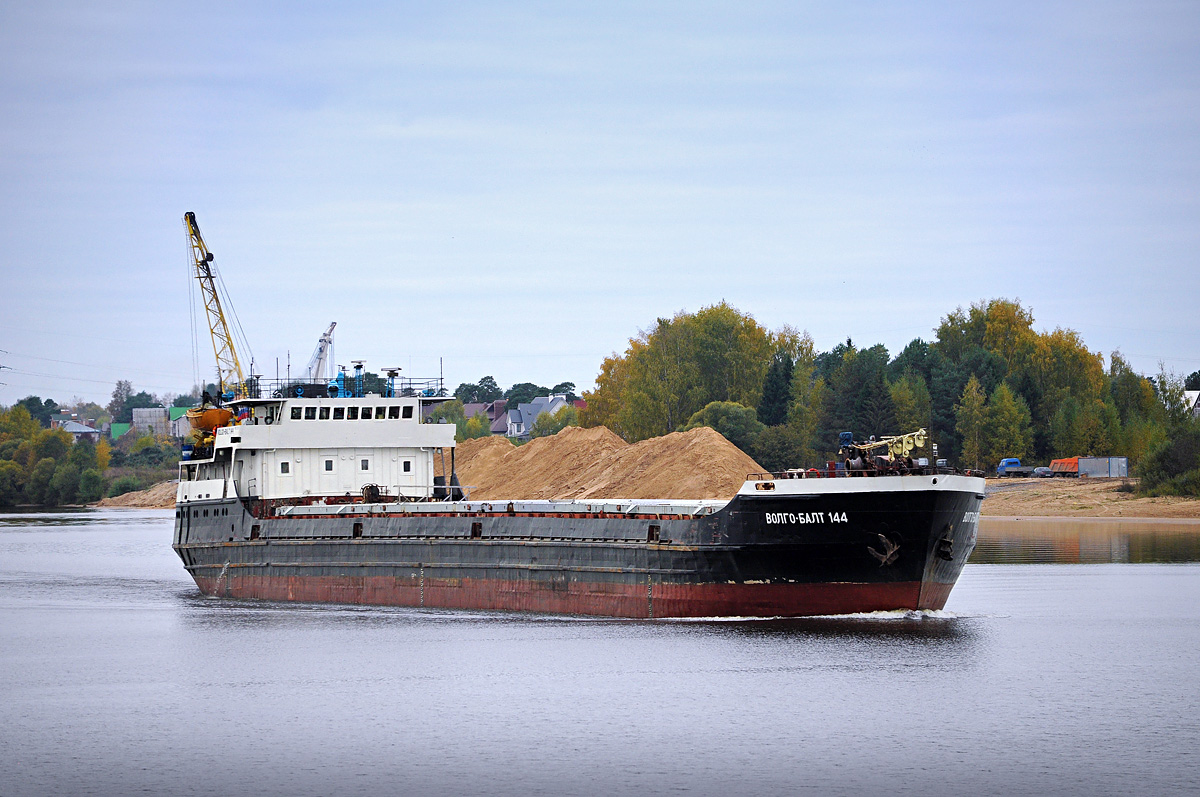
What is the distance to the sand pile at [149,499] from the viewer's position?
530 feet

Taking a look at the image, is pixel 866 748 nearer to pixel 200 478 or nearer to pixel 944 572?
pixel 944 572

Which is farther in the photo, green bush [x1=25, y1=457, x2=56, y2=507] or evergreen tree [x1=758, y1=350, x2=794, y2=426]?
green bush [x1=25, y1=457, x2=56, y2=507]

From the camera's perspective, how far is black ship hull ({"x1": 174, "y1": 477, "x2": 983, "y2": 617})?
3319 centimetres

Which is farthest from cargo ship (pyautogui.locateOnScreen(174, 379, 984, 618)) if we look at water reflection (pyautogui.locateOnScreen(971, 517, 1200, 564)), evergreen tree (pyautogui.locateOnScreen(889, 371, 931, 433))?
evergreen tree (pyautogui.locateOnScreen(889, 371, 931, 433))

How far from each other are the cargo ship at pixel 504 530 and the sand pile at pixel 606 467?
31.4 meters

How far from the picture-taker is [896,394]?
4286 inches


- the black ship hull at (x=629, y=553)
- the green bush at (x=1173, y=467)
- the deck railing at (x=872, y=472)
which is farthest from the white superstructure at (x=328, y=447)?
the green bush at (x=1173, y=467)

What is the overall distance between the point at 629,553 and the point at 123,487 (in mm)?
149724

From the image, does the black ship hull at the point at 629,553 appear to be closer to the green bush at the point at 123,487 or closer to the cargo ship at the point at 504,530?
the cargo ship at the point at 504,530

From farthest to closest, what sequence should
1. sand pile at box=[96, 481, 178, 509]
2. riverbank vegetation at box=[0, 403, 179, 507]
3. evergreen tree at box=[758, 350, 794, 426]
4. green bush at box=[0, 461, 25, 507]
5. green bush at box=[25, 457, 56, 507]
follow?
riverbank vegetation at box=[0, 403, 179, 507], green bush at box=[25, 457, 56, 507], green bush at box=[0, 461, 25, 507], sand pile at box=[96, 481, 178, 509], evergreen tree at box=[758, 350, 794, 426]

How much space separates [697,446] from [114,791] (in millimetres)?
71404

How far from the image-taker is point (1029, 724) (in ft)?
83.7

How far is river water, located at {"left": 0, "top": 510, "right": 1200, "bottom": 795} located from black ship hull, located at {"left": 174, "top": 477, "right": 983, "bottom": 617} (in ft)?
3.12

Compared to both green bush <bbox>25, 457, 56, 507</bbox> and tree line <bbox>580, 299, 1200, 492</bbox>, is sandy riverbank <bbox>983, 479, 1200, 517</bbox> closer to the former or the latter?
tree line <bbox>580, 299, 1200, 492</bbox>
